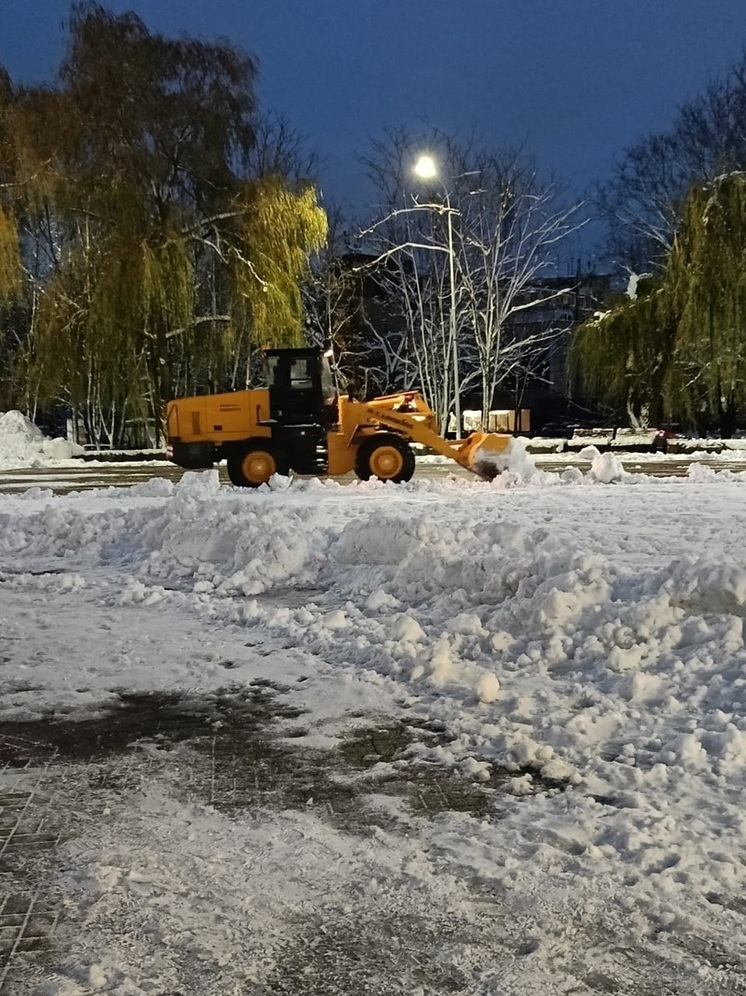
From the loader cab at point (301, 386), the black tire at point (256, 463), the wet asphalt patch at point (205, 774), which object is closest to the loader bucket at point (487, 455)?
the loader cab at point (301, 386)

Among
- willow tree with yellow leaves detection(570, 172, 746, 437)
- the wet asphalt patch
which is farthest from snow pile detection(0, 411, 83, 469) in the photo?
the wet asphalt patch

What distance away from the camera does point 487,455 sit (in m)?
16.7

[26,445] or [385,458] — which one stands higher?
[26,445]

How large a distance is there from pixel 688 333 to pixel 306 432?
16.2m

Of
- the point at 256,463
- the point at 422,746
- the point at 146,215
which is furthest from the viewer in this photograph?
the point at 146,215

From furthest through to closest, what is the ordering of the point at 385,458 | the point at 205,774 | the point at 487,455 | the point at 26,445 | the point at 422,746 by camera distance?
the point at 26,445 < the point at 385,458 < the point at 487,455 < the point at 422,746 < the point at 205,774

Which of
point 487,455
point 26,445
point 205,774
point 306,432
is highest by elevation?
point 306,432

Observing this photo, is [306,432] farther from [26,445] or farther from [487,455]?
[26,445]

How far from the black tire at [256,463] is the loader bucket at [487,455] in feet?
12.0

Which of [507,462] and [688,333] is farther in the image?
→ [688,333]

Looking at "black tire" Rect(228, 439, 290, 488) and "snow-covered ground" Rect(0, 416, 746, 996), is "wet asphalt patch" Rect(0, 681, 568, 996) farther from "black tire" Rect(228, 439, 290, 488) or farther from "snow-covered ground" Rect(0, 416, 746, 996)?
"black tire" Rect(228, 439, 290, 488)

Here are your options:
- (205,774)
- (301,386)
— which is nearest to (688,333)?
(301,386)

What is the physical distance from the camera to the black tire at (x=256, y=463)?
17.9 m

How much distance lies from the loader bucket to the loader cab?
2804 mm
